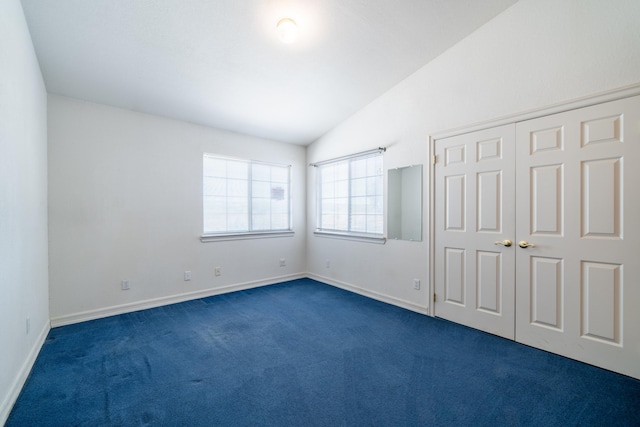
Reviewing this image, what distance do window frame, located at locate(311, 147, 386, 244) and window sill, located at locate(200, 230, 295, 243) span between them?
57 centimetres

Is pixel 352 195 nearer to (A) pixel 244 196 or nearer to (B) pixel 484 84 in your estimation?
(A) pixel 244 196

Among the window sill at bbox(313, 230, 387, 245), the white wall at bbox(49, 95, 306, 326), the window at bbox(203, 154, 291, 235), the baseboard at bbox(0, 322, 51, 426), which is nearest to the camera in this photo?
the baseboard at bbox(0, 322, 51, 426)

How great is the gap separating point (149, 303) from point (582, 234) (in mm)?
4523

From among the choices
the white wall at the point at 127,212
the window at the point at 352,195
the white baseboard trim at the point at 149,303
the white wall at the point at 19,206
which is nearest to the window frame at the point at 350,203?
the window at the point at 352,195

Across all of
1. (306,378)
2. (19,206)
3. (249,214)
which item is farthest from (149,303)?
(306,378)

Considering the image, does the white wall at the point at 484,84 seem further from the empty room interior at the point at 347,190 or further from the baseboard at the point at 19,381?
the baseboard at the point at 19,381

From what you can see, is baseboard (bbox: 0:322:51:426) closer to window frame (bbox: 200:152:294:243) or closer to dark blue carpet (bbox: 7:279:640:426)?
dark blue carpet (bbox: 7:279:640:426)

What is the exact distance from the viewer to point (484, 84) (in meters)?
2.84

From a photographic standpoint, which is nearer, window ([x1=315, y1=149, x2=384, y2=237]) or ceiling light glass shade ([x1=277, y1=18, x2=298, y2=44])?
ceiling light glass shade ([x1=277, y1=18, x2=298, y2=44])

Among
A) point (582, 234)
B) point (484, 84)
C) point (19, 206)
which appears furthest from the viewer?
point (484, 84)

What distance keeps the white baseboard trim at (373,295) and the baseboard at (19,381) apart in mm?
3386

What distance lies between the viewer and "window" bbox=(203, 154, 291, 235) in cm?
414

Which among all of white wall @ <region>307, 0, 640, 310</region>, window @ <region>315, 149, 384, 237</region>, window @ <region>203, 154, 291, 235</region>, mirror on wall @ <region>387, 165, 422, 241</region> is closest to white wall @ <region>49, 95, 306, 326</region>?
window @ <region>203, 154, 291, 235</region>

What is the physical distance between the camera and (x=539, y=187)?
2521 millimetres
